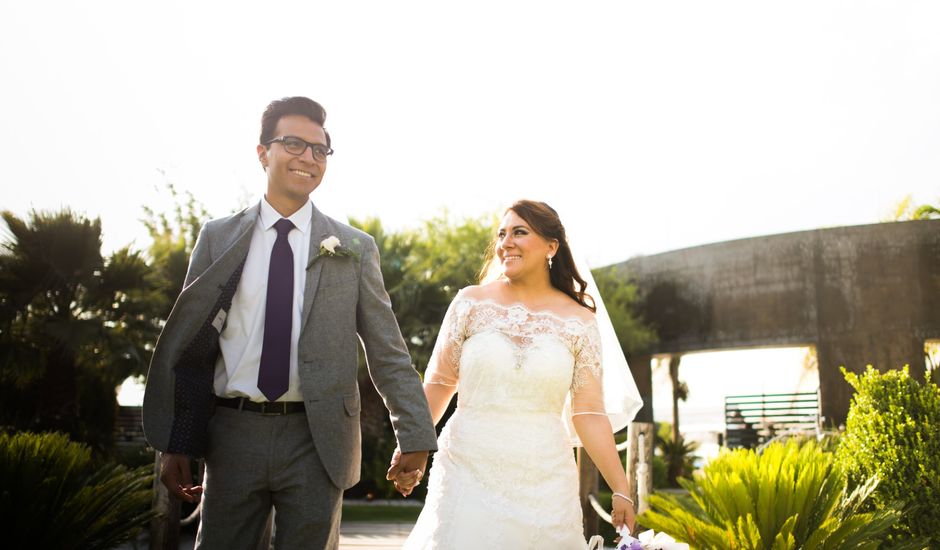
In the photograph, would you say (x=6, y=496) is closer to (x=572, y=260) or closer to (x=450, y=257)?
(x=572, y=260)

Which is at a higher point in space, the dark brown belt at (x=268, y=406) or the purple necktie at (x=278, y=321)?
the purple necktie at (x=278, y=321)

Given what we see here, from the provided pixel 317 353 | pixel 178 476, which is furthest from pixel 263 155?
pixel 178 476

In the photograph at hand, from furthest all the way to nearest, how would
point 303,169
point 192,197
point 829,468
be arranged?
point 192,197
point 829,468
point 303,169

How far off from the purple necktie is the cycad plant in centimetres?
296

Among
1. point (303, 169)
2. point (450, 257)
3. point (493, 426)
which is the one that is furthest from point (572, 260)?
point (450, 257)

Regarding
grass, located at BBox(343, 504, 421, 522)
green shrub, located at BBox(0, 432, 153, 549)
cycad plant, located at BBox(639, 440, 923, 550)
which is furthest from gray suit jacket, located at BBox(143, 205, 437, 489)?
grass, located at BBox(343, 504, 421, 522)

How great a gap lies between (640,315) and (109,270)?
44.5 ft

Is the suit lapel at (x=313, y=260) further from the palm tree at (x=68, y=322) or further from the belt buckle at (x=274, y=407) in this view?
the palm tree at (x=68, y=322)

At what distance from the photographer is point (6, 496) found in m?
4.72

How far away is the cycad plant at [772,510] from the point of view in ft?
16.1

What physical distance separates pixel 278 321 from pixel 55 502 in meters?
2.84

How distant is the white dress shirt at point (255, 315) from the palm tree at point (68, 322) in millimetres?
10625

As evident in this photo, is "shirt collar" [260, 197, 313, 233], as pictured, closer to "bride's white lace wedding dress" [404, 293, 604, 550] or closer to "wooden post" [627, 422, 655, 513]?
"bride's white lace wedding dress" [404, 293, 604, 550]

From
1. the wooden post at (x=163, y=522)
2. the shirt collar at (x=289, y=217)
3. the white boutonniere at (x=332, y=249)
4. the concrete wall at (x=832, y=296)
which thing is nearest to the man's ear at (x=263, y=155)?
the shirt collar at (x=289, y=217)
